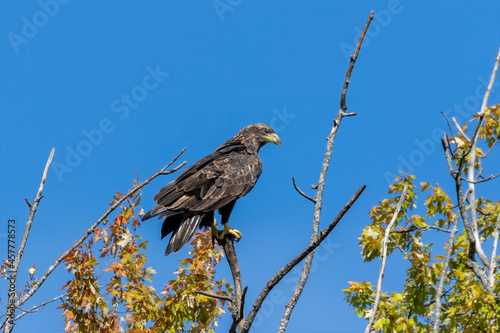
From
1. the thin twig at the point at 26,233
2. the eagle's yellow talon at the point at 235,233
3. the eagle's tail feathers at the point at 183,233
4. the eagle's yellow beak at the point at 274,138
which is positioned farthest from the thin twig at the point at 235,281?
the eagle's yellow beak at the point at 274,138

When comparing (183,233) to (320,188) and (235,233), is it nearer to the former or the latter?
(235,233)

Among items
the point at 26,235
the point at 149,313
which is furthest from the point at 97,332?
the point at 26,235

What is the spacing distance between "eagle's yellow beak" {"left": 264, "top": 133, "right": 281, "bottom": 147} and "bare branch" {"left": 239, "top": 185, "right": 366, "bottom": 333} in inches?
203

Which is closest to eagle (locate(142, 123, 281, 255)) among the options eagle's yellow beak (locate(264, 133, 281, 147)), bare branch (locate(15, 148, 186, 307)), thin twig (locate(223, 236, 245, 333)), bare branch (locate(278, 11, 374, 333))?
eagle's yellow beak (locate(264, 133, 281, 147))

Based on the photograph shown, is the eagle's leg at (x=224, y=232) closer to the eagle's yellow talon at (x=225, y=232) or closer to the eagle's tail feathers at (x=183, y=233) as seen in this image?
the eagle's yellow talon at (x=225, y=232)

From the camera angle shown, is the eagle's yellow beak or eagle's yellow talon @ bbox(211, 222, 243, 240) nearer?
eagle's yellow talon @ bbox(211, 222, 243, 240)

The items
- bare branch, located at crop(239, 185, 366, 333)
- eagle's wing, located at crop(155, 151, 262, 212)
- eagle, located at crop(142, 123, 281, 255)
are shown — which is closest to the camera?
bare branch, located at crop(239, 185, 366, 333)

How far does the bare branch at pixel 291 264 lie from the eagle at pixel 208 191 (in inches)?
107

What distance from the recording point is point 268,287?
456 cm

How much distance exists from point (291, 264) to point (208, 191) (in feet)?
12.5

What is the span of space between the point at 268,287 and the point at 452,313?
14.5 ft

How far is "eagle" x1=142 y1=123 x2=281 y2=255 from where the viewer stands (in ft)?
25.0

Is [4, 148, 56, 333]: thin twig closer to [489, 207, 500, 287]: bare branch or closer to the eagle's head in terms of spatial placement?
the eagle's head

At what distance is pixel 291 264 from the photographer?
4.49 m
